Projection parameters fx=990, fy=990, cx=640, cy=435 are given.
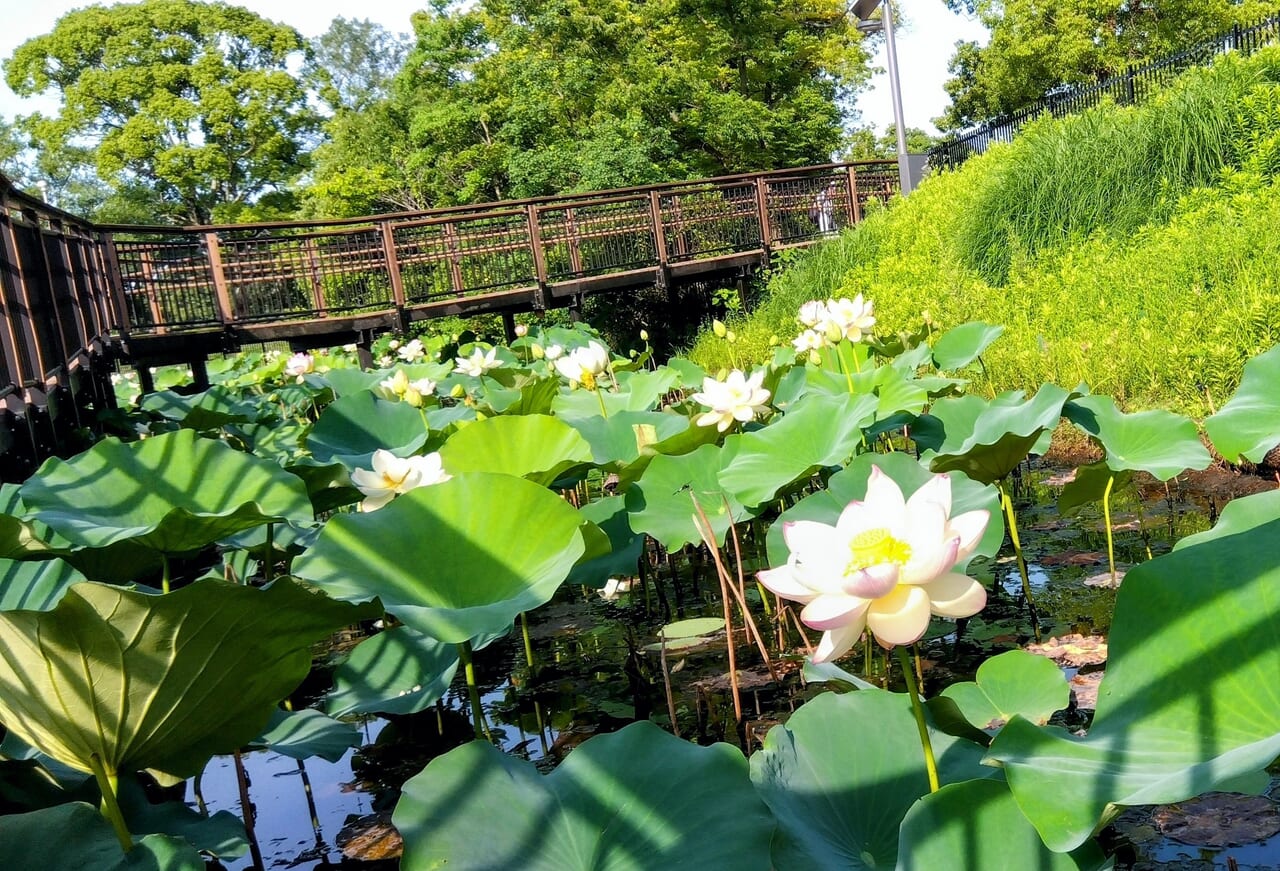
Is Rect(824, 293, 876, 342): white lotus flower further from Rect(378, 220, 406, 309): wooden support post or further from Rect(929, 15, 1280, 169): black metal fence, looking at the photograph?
Rect(378, 220, 406, 309): wooden support post

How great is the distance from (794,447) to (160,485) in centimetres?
136

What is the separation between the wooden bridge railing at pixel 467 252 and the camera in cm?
962

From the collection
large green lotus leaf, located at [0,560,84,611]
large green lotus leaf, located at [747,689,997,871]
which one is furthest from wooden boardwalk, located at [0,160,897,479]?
large green lotus leaf, located at [747,689,997,871]

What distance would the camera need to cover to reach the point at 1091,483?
2.23m

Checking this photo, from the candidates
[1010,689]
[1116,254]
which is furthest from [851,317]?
[1116,254]

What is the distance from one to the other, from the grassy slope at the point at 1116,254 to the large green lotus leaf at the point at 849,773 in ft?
9.56

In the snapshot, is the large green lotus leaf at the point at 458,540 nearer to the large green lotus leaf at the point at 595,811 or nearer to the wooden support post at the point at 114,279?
the large green lotus leaf at the point at 595,811

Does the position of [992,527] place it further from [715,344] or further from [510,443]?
[715,344]

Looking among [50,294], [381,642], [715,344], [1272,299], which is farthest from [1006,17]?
[381,642]

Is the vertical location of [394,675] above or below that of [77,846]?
below

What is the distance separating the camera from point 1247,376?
2002mm

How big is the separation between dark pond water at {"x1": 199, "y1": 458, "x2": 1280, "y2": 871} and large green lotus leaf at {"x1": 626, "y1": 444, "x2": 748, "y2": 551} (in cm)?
31

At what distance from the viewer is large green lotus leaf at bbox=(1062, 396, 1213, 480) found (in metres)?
2.00

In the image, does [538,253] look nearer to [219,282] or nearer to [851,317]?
[219,282]
